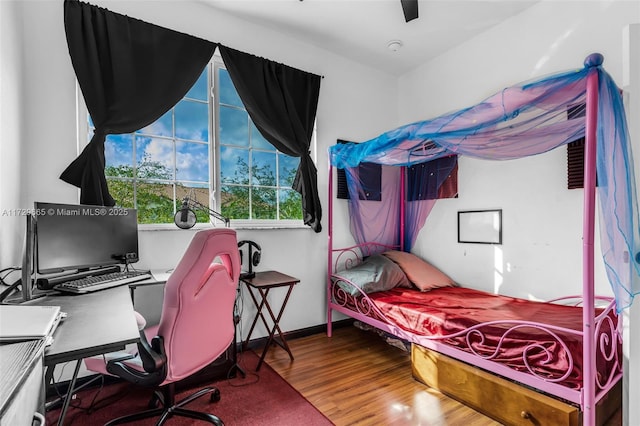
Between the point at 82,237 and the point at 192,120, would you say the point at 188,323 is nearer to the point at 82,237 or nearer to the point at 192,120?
the point at 82,237

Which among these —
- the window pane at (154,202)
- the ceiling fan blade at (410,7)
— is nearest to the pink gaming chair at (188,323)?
the window pane at (154,202)

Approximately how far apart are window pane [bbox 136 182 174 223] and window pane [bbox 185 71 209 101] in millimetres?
861

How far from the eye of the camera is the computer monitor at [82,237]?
1.83m

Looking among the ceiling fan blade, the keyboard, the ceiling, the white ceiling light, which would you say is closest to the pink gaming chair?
the keyboard

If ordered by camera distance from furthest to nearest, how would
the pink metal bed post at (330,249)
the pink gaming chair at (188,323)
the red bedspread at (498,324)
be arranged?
the pink metal bed post at (330,249), the red bedspread at (498,324), the pink gaming chair at (188,323)

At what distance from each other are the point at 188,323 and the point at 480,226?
2868 millimetres

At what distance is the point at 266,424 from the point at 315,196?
2.02 m

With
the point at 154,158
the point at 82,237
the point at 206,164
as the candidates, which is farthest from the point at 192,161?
the point at 82,237

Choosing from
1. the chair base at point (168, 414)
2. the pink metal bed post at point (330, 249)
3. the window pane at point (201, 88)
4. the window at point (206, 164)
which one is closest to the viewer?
the chair base at point (168, 414)

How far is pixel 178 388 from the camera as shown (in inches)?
90.4

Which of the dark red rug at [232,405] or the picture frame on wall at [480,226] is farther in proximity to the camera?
the picture frame on wall at [480,226]

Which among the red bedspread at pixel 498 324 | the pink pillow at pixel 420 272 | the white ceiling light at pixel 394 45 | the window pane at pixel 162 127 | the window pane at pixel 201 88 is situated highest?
the white ceiling light at pixel 394 45

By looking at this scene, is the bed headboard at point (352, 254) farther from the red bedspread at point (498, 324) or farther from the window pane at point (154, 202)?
the window pane at point (154, 202)

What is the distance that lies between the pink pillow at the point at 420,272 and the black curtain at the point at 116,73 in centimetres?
264
